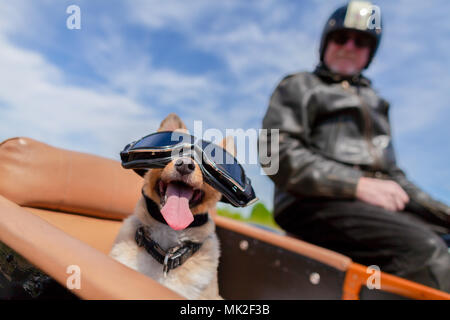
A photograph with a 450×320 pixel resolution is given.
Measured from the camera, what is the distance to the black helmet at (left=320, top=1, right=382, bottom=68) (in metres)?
1.90

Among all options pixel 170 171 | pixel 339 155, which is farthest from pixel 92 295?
pixel 339 155

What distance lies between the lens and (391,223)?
1606mm

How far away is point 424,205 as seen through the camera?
1857mm

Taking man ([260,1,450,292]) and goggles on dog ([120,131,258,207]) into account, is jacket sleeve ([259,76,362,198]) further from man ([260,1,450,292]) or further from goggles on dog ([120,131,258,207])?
goggles on dog ([120,131,258,207])

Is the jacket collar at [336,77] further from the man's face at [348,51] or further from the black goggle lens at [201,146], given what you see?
the black goggle lens at [201,146]

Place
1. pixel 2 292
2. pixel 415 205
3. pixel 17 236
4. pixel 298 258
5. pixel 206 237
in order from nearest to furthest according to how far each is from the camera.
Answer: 1. pixel 17 236
2. pixel 2 292
3. pixel 206 237
4. pixel 298 258
5. pixel 415 205

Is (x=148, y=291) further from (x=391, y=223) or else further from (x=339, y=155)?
(x=339, y=155)

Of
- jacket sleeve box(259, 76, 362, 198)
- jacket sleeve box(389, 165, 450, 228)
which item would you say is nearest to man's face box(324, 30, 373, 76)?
jacket sleeve box(259, 76, 362, 198)

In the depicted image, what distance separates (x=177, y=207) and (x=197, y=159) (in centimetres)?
13

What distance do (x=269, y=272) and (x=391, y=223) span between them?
27.6 inches

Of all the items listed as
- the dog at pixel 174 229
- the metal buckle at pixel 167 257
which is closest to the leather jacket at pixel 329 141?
the dog at pixel 174 229

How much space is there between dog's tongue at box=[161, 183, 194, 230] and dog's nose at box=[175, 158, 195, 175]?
0.07 m

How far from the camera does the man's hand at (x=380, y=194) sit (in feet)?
5.66

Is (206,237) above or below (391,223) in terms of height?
above
